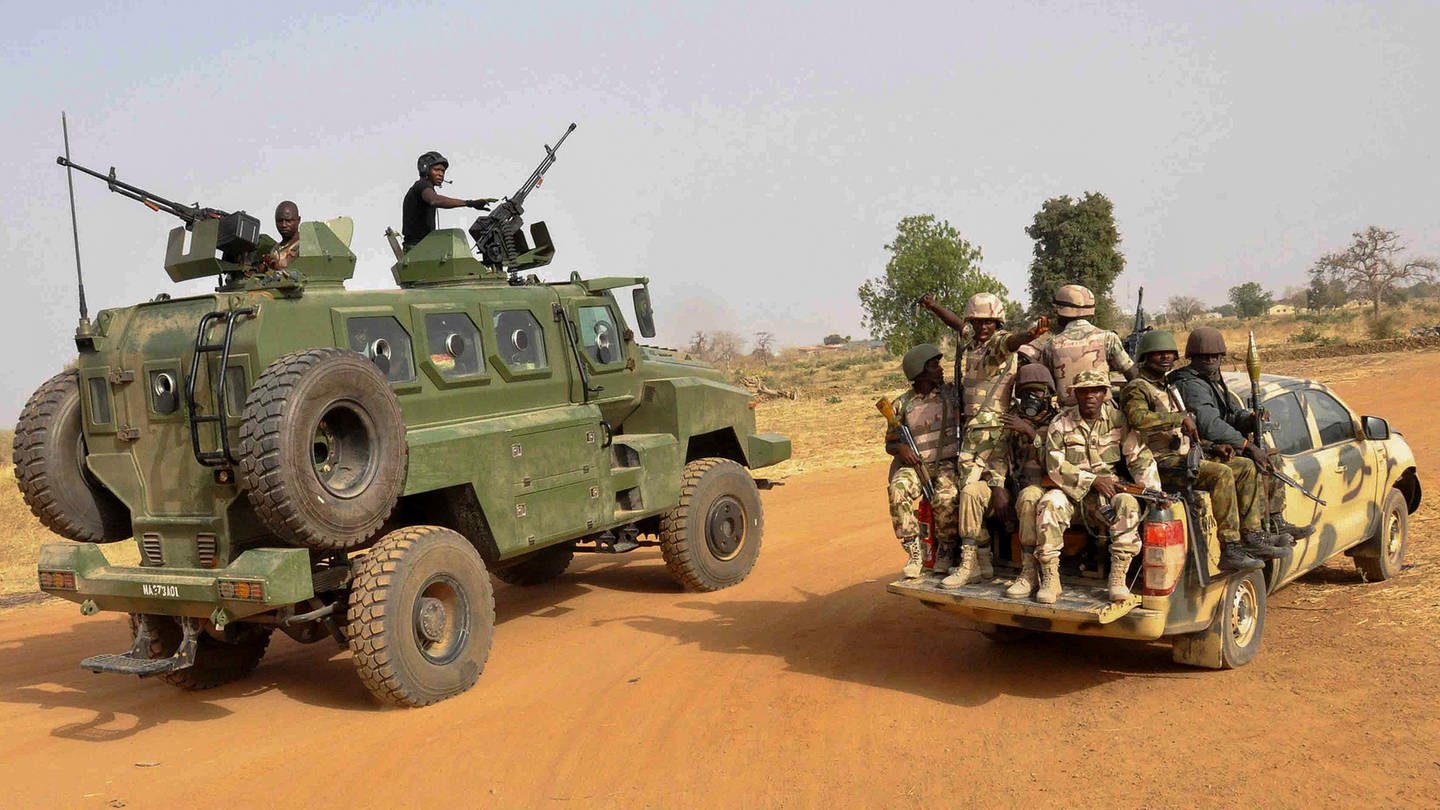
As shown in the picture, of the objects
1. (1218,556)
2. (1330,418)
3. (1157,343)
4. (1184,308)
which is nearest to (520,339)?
(1157,343)

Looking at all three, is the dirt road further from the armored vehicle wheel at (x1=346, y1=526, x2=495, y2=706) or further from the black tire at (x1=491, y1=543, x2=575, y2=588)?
the black tire at (x1=491, y1=543, x2=575, y2=588)

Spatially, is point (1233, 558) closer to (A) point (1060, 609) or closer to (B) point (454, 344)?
(A) point (1060, 609)

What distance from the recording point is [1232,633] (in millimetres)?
7078

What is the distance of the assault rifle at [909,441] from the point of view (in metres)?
7.44

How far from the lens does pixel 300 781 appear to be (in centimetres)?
633

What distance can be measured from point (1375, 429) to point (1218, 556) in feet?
8.64

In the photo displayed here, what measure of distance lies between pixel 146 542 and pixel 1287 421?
24.9ft

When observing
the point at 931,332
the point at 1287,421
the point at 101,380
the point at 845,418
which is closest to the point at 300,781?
the point at 101,380

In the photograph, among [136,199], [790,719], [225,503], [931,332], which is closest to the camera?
[790,719]

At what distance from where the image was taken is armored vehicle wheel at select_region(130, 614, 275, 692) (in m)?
8.22

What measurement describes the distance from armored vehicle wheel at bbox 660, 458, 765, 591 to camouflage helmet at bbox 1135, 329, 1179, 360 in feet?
13.6

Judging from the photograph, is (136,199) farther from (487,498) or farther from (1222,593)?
(1222,593)

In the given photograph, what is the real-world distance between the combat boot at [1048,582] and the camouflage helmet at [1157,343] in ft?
5.57

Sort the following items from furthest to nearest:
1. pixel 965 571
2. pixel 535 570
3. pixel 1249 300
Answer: pixel 1249 300
pixel 535 570
pixel 965 571
